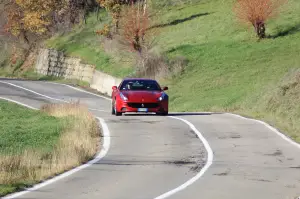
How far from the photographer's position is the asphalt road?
13.8 metres

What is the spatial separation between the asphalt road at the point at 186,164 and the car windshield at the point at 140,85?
3907 mm

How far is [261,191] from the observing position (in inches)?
552

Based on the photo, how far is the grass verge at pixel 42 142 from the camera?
50.3ft

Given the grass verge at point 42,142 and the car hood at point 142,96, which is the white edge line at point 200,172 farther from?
the car hood at point 142,96

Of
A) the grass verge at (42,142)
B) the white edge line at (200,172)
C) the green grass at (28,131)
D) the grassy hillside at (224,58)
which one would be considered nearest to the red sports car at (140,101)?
the grass verge at (42,142)

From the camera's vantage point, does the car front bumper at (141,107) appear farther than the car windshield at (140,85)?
No

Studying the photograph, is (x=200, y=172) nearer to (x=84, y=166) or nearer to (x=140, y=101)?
(x=84, y=166)

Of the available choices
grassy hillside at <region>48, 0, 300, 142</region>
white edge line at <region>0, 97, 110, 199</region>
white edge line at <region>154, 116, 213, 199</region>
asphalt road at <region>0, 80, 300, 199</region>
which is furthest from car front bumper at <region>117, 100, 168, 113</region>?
white edge line at <region>154, 116, 213, 199</region>

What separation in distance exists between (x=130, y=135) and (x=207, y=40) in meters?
33.6

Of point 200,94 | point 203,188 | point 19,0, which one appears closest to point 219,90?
point 200,94

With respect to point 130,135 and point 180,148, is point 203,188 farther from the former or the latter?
point 130,135

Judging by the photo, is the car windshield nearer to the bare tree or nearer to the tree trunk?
the bare tree

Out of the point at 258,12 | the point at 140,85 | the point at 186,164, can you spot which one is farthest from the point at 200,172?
the point at 258,12

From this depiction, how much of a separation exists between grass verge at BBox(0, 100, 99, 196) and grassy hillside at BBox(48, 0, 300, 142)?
6320 millimetres
